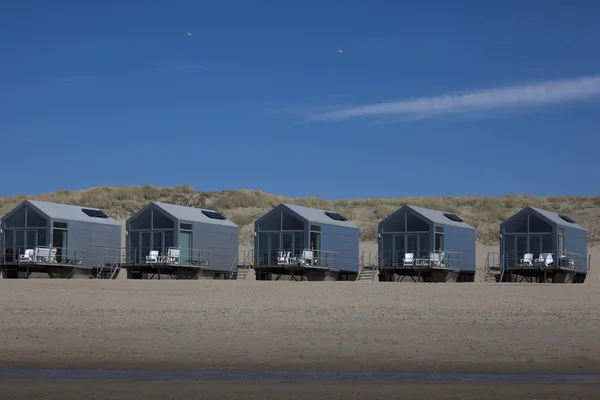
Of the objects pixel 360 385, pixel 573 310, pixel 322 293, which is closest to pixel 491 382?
pixel 360 385

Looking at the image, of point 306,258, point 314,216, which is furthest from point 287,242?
point 314,216

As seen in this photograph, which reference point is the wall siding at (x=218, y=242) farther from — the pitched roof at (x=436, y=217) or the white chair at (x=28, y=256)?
the pitched roof at (x=436, y=217)

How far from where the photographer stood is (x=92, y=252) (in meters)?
44.5

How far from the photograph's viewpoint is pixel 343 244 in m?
45.8

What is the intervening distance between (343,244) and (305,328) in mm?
23147

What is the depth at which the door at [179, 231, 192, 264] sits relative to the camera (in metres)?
42.9

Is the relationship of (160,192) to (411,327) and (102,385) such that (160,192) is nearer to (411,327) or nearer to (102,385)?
(411,327)

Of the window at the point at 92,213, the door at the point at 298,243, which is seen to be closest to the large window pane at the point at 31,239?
the window at the point at 92,213

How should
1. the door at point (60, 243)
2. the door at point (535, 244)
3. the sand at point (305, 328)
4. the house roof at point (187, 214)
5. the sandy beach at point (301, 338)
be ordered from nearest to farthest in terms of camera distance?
the sandy beach at point (301, 338)
the sand at point (305, 328)
the door at point (60, 243)
the house roof at point (187, 214)
the door at point (535, 244)

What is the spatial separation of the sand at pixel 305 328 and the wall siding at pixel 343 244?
11.2 meters

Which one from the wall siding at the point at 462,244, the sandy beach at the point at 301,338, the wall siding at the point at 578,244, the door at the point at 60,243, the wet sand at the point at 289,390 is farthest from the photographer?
the wall siding at the point at 578,244

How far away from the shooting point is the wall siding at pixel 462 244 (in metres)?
45.0

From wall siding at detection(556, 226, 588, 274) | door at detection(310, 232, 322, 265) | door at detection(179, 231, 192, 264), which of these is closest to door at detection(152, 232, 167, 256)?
door at detection(179, 231, 192, 264)

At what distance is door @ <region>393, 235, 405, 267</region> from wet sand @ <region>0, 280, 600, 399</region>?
11.5 metres
